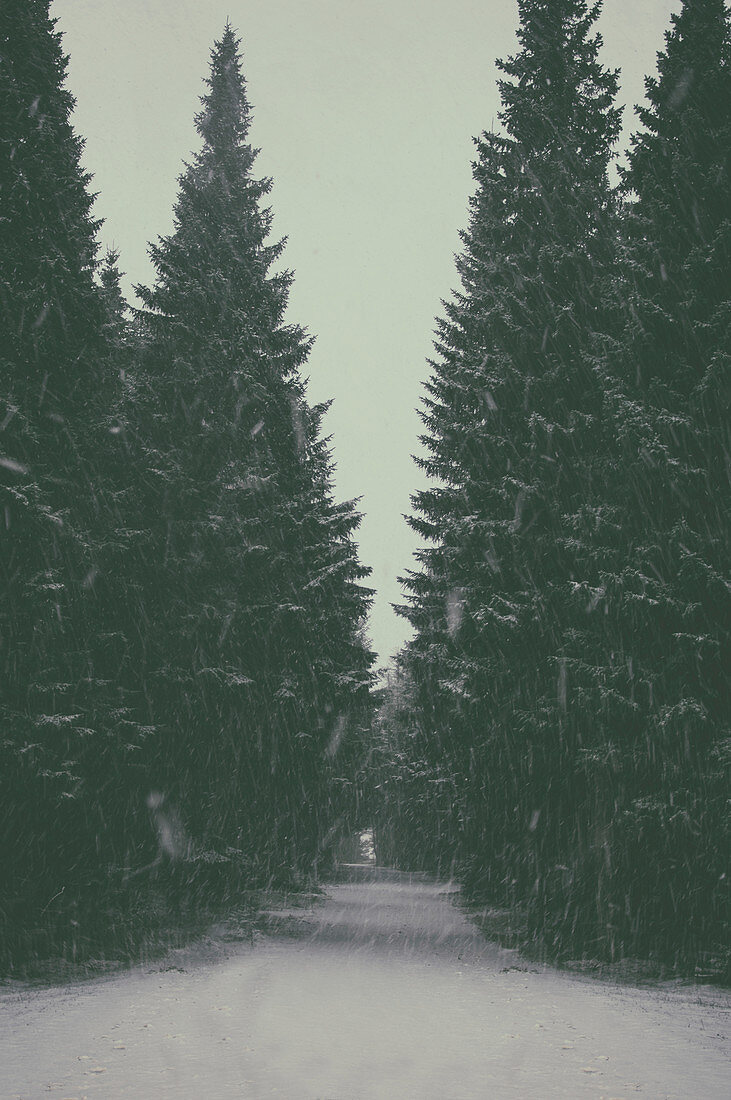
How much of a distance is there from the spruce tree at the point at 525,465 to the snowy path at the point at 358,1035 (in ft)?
10.9

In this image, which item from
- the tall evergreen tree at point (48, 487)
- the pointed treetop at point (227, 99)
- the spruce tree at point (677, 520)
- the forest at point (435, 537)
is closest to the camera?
the spruce tree at point (677, 520)

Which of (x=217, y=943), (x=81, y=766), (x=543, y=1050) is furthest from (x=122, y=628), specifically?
(x=543, y=1050)

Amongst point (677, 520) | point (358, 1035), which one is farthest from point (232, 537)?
point (358, 1035)

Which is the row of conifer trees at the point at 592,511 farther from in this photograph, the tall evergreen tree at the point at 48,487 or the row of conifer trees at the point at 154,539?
the tall evergreen tree at the point at 48,487

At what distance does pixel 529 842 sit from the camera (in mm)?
14227

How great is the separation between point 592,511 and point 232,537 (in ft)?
22.7

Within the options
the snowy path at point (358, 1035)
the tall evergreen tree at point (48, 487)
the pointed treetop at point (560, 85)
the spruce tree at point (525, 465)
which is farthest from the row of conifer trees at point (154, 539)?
the pointed treetop at point (560, 85)

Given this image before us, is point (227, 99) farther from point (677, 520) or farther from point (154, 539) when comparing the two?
point (677, 520)

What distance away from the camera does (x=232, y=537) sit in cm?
1592

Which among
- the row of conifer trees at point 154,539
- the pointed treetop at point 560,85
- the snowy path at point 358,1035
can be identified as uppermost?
the pointed treetop at point 560,85

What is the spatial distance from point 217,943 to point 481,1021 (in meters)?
6.51

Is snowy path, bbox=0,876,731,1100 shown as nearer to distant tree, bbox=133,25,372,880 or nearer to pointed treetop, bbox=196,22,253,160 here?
distant tree, bbox=133,25,372,880

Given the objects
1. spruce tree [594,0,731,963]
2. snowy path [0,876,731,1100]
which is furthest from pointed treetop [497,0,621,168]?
snowy path [0,876,731,1100]

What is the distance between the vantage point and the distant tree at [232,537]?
48.8 ft
